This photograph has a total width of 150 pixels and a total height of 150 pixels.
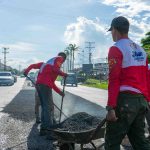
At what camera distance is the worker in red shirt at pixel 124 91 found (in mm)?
4969

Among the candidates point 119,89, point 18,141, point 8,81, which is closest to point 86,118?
point 18,141

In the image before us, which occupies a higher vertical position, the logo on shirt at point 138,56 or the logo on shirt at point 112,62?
the logo on shirt at point 138,56

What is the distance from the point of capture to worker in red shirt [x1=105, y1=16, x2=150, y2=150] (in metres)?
4.97

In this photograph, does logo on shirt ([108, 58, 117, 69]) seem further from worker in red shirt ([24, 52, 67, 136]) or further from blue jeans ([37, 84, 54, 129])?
blue jeans ([37, 84, 54, 129])

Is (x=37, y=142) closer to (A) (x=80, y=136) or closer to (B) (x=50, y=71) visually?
(B) (x=50, y=71)

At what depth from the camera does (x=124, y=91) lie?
199 inches

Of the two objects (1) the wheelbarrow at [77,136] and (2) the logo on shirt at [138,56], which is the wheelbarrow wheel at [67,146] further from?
(2) the logo on shirt at [138,56]

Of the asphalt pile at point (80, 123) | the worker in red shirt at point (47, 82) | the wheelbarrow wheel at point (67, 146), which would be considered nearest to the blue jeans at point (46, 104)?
the worker in red shirt at point (47, 82)

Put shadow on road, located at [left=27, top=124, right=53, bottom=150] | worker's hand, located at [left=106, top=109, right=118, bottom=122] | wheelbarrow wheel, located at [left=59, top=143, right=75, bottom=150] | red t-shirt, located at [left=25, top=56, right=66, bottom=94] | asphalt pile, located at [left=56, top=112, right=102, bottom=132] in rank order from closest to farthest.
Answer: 1. worker's hand, located at [left=106, top=109, right=118, bottom=122]
2. wheelbarrow wheel, located at [left=59, top=143, right=75, bottom=150]
3. asphalt pile, located at [left=56, top=112, right=102, bottom=132]
4. shadow on road, located at [left=27, top=124, right=53, bottom=150]
5. red t-shirt, located at [left=25, top=56, right=66, bottom=94]

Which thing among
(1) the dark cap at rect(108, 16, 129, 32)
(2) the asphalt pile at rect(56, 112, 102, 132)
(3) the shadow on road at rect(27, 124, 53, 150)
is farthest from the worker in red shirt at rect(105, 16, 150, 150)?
(3) the shadow on road at rect(27, 124, 53, 150)

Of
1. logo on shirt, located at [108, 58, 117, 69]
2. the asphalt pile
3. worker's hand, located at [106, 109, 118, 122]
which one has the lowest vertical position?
the asphalt pile

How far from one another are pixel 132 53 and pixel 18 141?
14.2 feet

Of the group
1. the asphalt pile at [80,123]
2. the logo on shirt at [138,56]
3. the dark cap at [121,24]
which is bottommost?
the asphalt pile at [80,123]

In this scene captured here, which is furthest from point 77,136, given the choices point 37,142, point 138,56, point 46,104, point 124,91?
point 46,104
